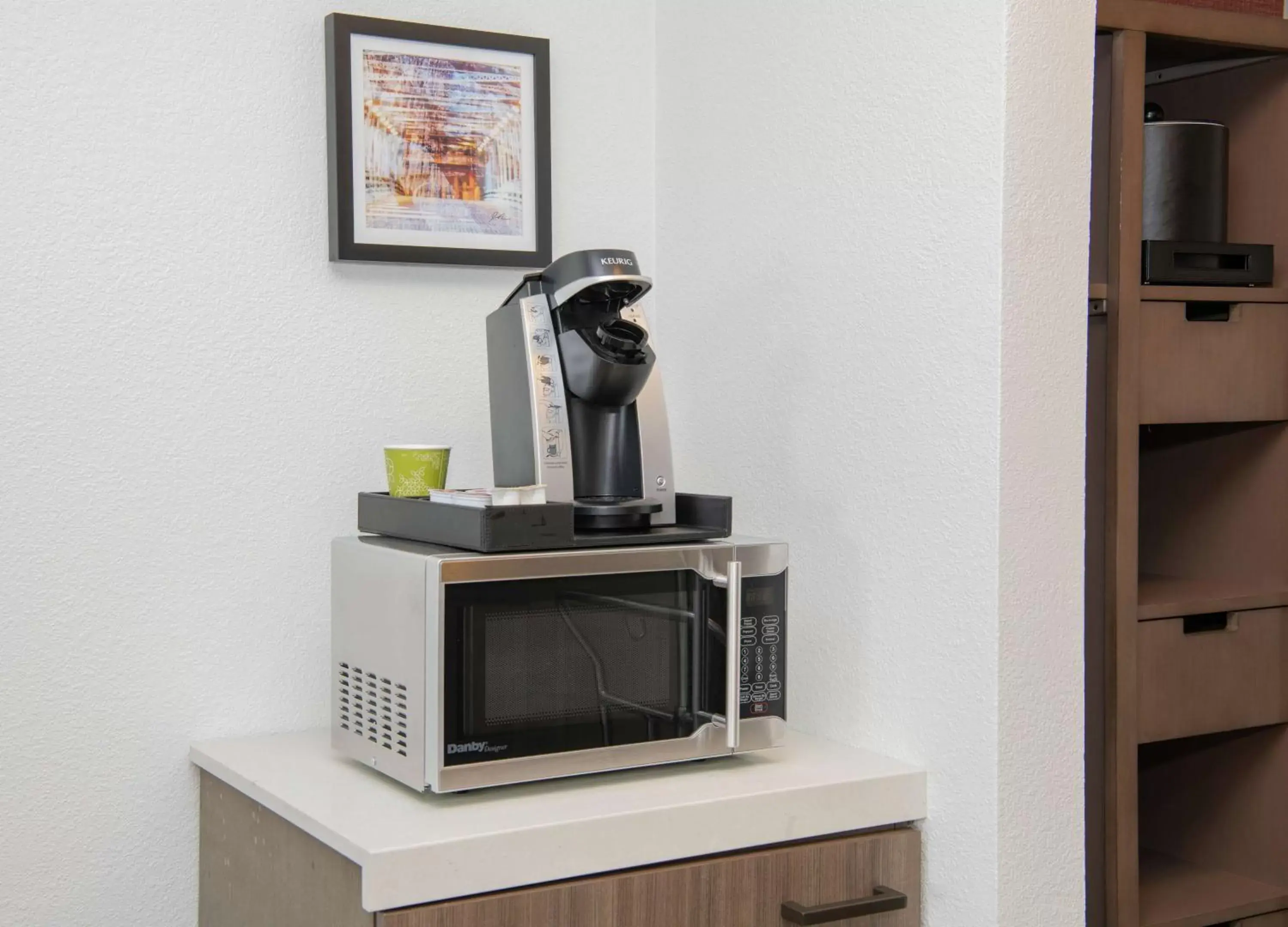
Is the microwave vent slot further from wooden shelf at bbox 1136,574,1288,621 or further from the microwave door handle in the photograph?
wooden shelf at bbox 1136,574,1288,621

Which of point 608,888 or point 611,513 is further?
point 611,513

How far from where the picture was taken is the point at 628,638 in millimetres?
1440

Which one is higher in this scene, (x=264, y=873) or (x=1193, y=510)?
(x=1193, y=510)

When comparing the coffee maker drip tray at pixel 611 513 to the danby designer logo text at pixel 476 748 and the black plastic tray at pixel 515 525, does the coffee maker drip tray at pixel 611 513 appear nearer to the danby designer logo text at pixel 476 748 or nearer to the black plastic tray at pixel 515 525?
the black plastic tray at pixel 515 525

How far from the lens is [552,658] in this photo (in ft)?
4.59

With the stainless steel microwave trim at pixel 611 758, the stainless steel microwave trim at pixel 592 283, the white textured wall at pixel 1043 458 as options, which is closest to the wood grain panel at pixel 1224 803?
the white textured wall at pixel 1043 458

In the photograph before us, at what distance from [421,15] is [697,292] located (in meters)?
0.56

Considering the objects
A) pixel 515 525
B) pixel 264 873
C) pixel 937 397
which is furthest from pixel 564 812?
pixel 937 397

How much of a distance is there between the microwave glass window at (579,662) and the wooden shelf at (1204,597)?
1.94 feet

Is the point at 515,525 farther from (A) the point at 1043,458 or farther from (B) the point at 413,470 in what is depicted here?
(A) the point at 1043,458

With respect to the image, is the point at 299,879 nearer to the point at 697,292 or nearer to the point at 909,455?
the point at 909,455

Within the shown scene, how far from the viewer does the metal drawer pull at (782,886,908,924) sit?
1.37m

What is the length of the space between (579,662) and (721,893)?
0.94 feet

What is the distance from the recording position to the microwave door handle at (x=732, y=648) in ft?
4.75
